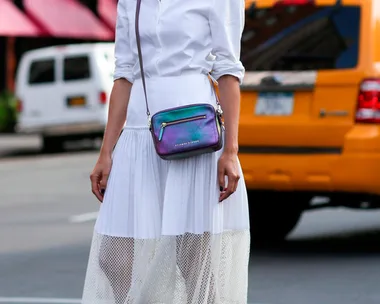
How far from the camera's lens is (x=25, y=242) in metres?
10.2

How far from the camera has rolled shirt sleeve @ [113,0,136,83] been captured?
4.64 metres

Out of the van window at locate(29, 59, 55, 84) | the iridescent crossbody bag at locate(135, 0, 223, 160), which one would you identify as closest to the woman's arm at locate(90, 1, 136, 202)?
the iridescent crossbody bag at locate(135, 0, 223, 160)

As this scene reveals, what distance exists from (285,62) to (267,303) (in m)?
2.17

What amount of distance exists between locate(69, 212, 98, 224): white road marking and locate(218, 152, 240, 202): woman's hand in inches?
289

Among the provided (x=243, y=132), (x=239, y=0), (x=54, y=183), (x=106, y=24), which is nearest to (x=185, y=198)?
(x=239, y=0)

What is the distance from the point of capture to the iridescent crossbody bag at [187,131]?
4.45 meters

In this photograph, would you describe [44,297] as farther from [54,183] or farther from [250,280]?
[54,183]

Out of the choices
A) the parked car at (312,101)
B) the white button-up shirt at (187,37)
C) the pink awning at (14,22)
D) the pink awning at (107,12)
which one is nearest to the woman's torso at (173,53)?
the white button-up shirt at (187,37)

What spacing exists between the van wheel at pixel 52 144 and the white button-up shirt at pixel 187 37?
64.1 ft

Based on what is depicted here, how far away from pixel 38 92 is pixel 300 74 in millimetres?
15541

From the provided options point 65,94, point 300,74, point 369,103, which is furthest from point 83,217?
point 65,94

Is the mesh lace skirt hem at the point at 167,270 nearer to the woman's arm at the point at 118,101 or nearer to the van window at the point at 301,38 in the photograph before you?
the woman's arm at the point at 118,101

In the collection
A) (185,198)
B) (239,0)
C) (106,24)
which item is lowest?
(106,24)

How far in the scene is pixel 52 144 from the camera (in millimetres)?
24062
